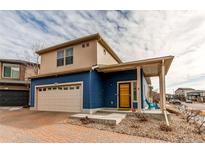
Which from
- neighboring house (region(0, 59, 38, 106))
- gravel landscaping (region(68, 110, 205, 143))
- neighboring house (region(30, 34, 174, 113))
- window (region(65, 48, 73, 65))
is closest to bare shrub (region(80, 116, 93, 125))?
gravel landscaping (region(68, 110, 205, 143))

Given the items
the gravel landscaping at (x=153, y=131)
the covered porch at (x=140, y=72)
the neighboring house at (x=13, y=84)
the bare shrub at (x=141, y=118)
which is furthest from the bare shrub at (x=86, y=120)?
the neighboring house at (x=13, y=84)

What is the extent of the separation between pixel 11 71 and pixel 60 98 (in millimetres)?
12459

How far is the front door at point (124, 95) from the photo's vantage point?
11.2 meters

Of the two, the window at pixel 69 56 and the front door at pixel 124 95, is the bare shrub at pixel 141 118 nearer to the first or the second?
the front door at pixel 124 95

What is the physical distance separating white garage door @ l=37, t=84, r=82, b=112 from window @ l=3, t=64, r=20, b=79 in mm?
9310

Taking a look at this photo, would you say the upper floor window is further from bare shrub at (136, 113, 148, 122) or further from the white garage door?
bare shrub at (136, 113, 148, 122)

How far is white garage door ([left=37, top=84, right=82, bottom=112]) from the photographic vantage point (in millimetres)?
11094

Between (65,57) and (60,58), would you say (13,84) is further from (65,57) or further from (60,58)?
(65,57)

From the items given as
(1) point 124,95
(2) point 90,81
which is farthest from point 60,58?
(1) point 124,95

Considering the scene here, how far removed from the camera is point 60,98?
12000 mm

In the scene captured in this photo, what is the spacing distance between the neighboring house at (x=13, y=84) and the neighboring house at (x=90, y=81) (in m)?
5.32

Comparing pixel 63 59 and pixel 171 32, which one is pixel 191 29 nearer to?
pixel 171 32

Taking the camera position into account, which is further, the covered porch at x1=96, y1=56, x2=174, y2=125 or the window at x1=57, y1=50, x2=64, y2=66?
the window at x1=57, y1=50, x2=64, y2=66
